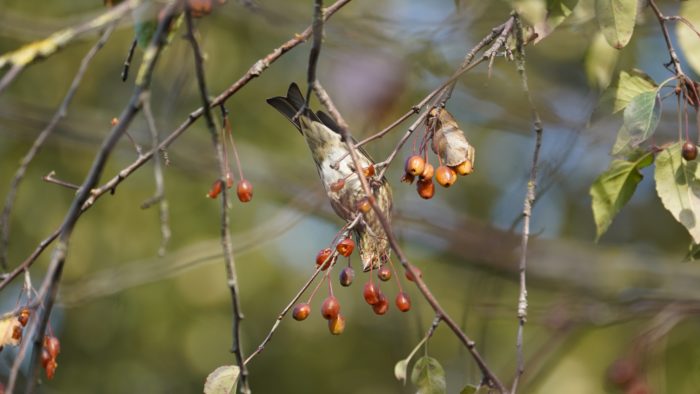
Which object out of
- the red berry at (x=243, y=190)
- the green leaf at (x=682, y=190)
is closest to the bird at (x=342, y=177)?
the red berry at (x=243, y=190)

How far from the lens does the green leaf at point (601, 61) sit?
7.36 feet

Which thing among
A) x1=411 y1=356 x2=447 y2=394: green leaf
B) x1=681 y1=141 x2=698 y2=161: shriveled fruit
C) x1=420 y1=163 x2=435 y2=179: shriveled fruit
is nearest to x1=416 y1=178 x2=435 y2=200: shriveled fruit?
x1=420 y1=163 x2=435 y2=179: shriveled fruit

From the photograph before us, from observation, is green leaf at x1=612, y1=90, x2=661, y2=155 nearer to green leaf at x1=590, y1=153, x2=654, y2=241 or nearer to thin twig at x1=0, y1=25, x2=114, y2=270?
green leaf at x1=590, y1=153, x2=654, y2=241

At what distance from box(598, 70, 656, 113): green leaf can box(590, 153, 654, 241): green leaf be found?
13 cm

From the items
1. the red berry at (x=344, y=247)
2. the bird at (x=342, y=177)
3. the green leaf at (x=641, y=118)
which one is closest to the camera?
the green leaf at (x=641, y=118)

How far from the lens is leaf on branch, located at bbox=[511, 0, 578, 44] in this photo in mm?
1767

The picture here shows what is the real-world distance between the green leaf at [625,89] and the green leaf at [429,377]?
0.72 metres

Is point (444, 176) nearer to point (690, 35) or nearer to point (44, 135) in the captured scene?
point (690, 35)

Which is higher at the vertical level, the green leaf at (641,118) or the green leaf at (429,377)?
the green leaf at (641,118)

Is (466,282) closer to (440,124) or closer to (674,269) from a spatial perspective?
(674,269)

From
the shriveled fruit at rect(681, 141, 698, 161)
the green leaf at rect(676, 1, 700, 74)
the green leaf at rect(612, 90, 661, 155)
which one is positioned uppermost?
the green leaf at rect(676, 1, 700, 74)

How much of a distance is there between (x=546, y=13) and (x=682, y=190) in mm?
471

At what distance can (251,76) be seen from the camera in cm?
161

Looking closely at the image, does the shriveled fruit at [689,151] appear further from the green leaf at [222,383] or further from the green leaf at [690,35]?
the green leaf at [222,383]
